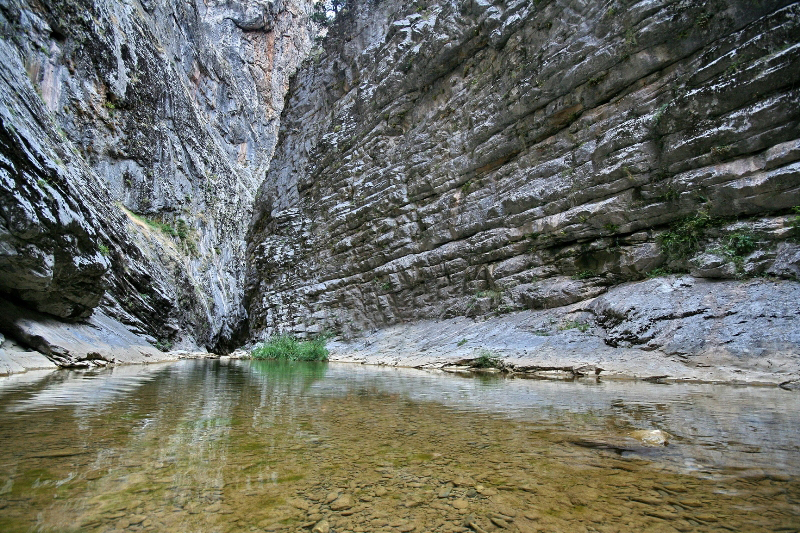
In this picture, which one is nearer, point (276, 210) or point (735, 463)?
point (735, 463)

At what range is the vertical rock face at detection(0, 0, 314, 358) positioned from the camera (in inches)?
347

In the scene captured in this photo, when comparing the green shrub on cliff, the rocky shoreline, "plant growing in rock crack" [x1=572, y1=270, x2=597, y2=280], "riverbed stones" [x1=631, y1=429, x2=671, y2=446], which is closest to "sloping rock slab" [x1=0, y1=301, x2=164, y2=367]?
the rocky shoreline

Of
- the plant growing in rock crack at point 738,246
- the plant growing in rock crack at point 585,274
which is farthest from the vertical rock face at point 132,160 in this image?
the plant growing in rock crack at point 738,246

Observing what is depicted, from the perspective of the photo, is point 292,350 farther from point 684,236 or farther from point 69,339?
point 684,236

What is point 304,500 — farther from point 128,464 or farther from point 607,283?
point 607,283

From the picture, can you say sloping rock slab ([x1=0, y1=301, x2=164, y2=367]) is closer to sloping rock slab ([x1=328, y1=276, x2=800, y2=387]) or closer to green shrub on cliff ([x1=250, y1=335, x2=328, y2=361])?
green shrub on cliff ([x1=250, y1=335, x2=328, y2=361])

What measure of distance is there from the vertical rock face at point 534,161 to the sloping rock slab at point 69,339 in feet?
26.7

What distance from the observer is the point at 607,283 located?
33.8 feet

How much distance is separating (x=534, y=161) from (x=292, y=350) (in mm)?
11520

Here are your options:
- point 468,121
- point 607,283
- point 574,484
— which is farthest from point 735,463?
point 468,121

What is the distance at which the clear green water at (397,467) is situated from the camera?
1556 mm

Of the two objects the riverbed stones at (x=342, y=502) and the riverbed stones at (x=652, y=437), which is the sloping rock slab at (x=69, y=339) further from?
the riverbed stones at (x=652, y=437)

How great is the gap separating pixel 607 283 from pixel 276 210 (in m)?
19.7

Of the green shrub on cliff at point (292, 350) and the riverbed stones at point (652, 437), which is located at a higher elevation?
the green shrub on cliff at point (292, 350)
